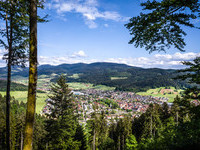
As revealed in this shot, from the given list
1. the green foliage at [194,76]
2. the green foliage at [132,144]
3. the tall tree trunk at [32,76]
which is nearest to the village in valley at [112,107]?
the green foliage at [132,144]

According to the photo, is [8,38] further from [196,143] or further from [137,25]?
[196,143]

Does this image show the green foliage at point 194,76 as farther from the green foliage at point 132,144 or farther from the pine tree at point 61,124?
the pine tree at point 61,124

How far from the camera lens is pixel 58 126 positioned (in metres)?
14.0

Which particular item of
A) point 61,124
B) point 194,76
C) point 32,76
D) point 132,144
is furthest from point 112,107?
point 32,76

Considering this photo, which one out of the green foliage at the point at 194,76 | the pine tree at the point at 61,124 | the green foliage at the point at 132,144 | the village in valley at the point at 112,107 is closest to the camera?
the green foliage at the point at 194,76

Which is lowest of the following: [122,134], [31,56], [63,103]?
[122,134]

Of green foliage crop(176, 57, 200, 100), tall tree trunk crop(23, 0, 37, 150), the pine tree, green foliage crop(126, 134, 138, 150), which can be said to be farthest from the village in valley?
tall tree trunk crop(23, 0, 37, 150)

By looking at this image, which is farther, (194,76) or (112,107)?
(112,107)

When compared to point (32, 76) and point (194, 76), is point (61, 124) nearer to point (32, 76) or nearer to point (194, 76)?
point (32, 76)

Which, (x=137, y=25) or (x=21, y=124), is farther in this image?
(x=21, y=124)

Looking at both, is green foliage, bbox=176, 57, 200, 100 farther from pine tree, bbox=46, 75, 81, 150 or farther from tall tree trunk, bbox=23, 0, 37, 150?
pine tree, bbox=46, 75, 81, 150

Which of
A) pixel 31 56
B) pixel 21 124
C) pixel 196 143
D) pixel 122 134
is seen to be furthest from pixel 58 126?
pixel 122 134

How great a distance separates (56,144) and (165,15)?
15112mm

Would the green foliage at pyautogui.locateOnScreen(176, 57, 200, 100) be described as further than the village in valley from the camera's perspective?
No
